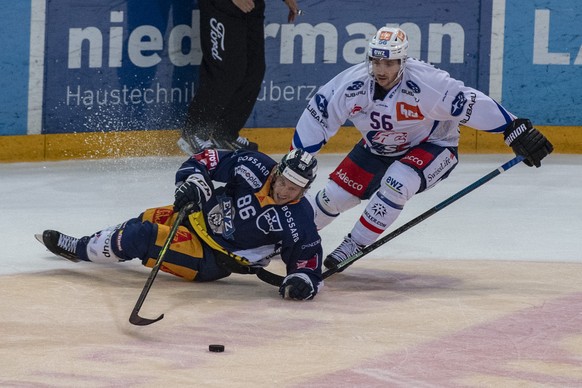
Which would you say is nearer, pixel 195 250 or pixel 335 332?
pixel 335 332

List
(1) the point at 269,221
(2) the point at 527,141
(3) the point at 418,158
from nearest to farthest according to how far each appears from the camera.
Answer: (1) the point at 269,221 → (2) the point at 527,141 → (3) the point at 418,158

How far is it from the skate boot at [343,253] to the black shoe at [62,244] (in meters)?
1.04

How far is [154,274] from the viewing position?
491 cm

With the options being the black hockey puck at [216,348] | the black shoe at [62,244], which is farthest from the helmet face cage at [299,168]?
the black shoe at [62,244]

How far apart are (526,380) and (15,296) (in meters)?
1.97

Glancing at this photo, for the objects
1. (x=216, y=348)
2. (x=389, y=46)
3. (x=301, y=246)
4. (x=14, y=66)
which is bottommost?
(x=216, y=348)

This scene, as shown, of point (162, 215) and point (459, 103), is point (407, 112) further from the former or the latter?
point (162, 215)

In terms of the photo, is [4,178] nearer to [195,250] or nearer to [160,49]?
[160,49]

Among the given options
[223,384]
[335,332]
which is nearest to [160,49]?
[335,332]

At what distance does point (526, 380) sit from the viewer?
4.12m

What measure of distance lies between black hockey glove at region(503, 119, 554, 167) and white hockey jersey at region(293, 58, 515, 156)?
0.06m

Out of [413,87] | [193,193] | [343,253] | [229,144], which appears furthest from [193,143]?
[193,193]

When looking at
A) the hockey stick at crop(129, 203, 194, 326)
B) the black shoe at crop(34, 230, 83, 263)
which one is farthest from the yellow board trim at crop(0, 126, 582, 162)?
the hockey stick at crop(129, 203, 194, 326)

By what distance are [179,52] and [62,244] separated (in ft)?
10.2
